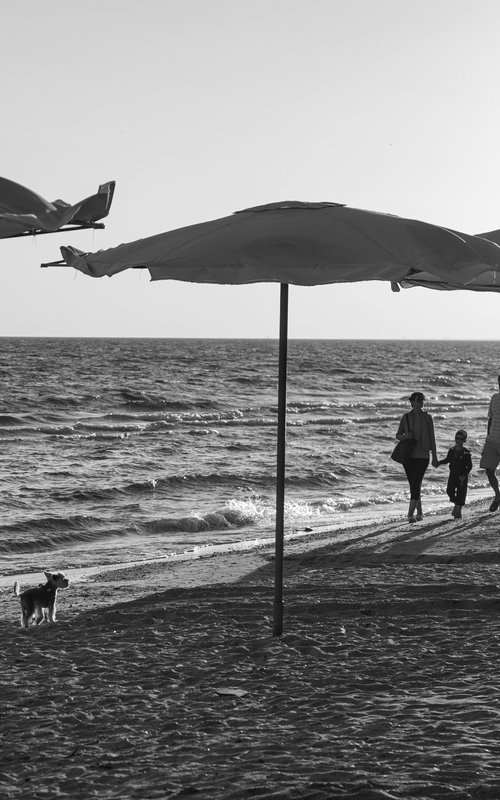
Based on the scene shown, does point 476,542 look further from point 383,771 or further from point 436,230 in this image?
point 383,771

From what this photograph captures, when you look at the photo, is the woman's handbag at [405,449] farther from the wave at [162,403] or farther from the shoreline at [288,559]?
the wave at [162,403]

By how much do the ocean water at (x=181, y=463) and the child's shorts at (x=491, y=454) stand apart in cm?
358

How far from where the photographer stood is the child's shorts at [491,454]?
11438 millimetres

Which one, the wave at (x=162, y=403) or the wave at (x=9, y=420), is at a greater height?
the wave at (x=162, y=403)

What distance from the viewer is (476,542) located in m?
9.61

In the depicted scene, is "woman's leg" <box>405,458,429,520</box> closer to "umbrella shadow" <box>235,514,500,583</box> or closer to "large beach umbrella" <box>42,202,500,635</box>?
"umbrella shadow" <box>235,514,500,583</box>

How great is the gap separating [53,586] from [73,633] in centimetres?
50

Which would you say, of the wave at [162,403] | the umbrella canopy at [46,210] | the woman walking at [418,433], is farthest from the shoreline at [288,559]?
the wave at [162,403]

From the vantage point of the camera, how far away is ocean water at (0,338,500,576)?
1454cm

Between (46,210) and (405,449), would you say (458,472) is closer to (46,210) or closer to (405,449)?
(405,449)

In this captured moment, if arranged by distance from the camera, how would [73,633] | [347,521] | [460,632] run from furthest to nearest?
1. [347,521]
2. [73,633]
3. [460,632]

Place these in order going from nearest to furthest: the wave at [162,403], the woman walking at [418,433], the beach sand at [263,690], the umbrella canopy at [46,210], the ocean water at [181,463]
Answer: the beach sand at [263,690]
the umbrella canopy at [46,210]
the woman walking at [418,433]
the ocean water at [181,463]
the wave at [162,403]

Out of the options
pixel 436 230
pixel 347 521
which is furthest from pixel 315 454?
pixel 436 230

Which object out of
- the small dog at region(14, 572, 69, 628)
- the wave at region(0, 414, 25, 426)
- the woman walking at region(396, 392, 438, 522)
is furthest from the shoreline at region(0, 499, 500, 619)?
the wave at region(0, 414, 25, 426)
